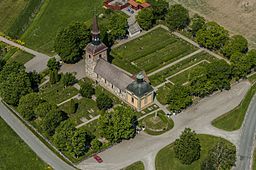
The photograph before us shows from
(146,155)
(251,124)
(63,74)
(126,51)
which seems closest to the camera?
(146,155)

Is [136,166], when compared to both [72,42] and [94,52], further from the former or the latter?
[72,42]

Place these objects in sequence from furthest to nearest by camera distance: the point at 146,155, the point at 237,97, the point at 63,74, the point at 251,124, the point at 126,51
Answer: the point at 126,51
the point at 63,74
the point at 237,97
the point at 251,124
the point at 146,155

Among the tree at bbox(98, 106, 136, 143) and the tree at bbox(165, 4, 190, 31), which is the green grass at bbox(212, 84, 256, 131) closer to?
the tree at bbox(98, 106, 136, 143)

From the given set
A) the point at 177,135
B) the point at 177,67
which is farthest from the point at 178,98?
the point at 177,67

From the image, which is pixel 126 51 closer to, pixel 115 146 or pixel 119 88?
pixel 119 88

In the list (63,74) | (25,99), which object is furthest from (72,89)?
(25,99)

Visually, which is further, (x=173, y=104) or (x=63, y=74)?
(x=63, y=74)

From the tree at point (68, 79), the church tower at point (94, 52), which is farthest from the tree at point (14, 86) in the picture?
the church tower at point (94, 52)
